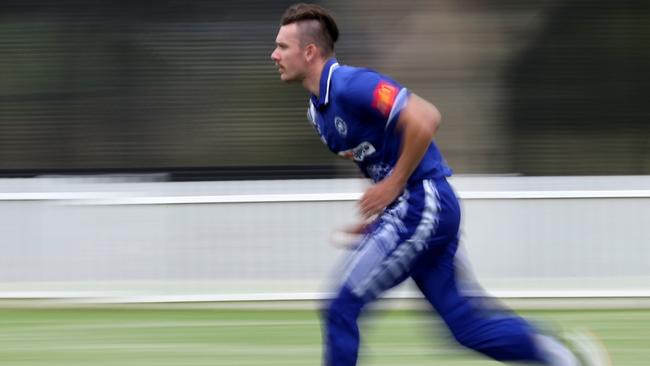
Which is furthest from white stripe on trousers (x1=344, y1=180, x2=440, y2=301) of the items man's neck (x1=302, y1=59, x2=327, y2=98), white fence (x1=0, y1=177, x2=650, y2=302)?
white fence (x1=0, y1=177, x2=650, y2=302)

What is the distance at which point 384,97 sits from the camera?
4863mm

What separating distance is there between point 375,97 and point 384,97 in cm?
3

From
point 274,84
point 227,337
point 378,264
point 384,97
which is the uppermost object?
point 384,97

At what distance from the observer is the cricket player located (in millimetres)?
4898

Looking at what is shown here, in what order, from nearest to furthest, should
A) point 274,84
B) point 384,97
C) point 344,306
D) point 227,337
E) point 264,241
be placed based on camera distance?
point 384,97 < point 344,306 < point 227,337 < point 264,241 < point 274,84

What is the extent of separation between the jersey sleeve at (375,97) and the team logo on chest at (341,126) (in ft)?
0.28

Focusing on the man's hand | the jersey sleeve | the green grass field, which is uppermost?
the jersey sleeve

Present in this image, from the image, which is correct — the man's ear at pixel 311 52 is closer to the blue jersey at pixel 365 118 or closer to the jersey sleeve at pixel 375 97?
the blue jersey at pixel 365 118

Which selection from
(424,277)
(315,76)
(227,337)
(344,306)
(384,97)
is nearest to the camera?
(384,97)

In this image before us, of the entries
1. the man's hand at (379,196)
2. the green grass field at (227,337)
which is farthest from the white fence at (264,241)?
the man's hand at (379,196)

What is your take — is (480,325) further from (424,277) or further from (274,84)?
(274,84)

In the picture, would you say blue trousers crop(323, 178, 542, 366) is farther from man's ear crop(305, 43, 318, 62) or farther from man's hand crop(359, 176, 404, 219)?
man's ear crop(305, 43, 318, 62)

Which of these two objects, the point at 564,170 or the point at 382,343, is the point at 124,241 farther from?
the point at 564,170

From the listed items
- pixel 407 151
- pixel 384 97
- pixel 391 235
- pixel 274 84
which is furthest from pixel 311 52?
pixel 274 84
